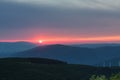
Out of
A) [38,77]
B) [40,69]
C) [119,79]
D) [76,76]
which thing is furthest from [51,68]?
[119,79]

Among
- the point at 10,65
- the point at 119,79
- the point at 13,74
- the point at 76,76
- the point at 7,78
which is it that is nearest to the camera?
the point at 119,79

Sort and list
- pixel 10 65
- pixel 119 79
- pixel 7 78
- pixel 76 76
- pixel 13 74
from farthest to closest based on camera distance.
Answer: pixel 10 65 < pixel 76 76 < pixel 13 74 < pixel 7 78 < pixel 119 79

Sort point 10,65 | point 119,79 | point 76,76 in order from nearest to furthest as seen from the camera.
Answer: point 119,79 → point 76,76 → point 10,65

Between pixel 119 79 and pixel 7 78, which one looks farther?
pixel 7 78

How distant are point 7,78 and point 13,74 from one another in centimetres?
1218

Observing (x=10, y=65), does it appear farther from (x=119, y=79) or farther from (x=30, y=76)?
(x=119, y=79)

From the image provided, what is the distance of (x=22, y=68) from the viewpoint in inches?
6978

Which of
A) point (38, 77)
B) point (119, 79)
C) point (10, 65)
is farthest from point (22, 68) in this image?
point (119, 79)

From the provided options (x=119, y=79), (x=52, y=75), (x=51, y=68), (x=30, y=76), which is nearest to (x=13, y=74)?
(x=30, y=76)

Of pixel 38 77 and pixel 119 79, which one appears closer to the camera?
pixel 119 79

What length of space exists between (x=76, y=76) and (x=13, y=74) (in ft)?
113

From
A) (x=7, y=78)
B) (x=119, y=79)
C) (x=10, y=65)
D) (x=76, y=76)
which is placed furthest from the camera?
(x=10, y=65)

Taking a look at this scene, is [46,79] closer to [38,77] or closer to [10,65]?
[38,77]

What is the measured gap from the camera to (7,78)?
150 metres
